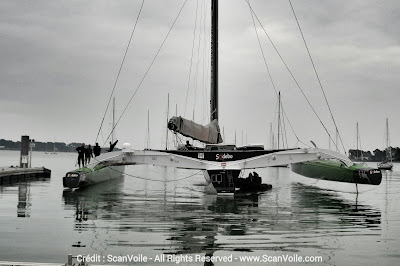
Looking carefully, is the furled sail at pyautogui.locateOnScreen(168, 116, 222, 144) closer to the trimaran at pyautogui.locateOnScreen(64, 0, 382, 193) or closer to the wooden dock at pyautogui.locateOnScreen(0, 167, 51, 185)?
the trimaran at pyautogui.locateOnScreen(64, 0, 382, 193)

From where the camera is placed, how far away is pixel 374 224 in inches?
407

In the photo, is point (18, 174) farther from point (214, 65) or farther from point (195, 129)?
point (214, 65)

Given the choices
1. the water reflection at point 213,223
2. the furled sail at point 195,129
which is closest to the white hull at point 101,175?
the water reflection at point 213,223

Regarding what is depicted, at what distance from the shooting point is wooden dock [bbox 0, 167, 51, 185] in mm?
20447

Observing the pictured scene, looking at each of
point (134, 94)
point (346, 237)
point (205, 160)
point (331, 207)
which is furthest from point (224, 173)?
point (346, 237)

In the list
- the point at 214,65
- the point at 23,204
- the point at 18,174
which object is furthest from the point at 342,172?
the point at 18,174

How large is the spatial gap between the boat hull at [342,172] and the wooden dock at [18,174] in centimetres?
A: 1669

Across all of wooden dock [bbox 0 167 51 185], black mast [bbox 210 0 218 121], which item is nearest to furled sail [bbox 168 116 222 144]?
black mast [bbox 210 0 218 121]

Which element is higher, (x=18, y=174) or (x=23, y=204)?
(x=18, y=174)

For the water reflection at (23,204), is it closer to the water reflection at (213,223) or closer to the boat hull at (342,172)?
the water reflection at (213,223)

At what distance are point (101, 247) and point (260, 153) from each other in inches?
395

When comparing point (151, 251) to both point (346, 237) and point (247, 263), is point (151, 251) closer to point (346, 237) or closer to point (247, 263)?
point (247, 263)

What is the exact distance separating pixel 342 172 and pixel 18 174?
56.7 feet

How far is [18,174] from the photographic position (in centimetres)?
2233
